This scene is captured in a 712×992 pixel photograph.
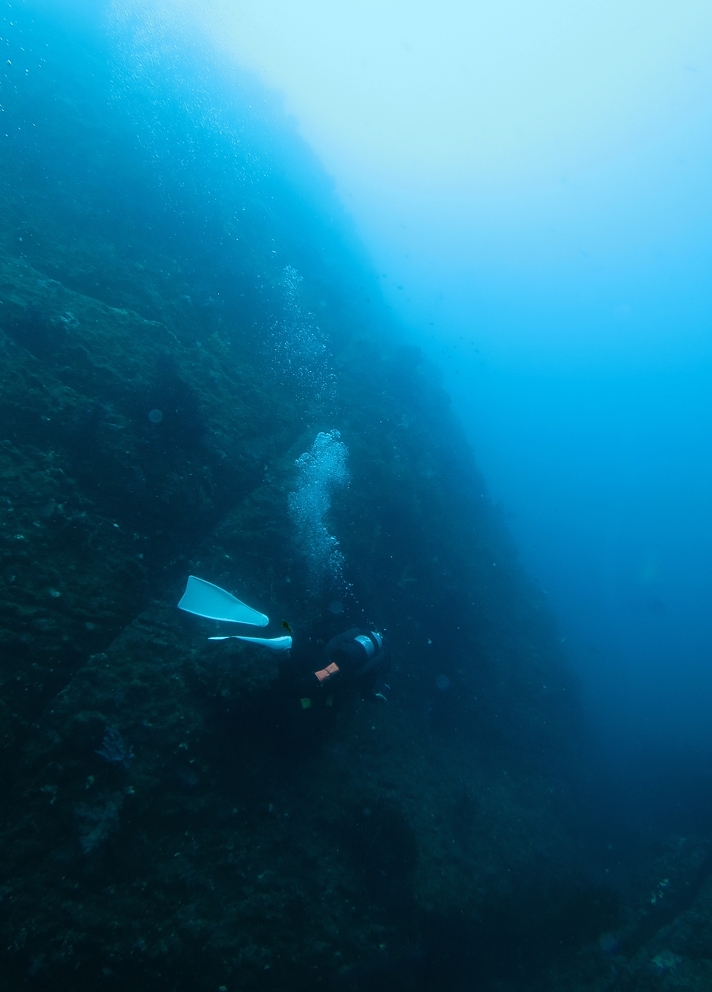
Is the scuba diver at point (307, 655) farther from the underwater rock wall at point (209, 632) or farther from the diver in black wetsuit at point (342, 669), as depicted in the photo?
the underwater rock wall at point (209, 632)

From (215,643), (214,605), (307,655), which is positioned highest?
(307,655)

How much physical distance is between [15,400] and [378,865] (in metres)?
7.71

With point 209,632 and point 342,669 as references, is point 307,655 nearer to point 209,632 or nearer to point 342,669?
point 342,669

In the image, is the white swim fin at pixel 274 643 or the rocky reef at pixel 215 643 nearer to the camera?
the rocky reef at pixel 215 643

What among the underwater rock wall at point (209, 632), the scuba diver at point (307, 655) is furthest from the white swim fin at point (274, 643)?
the underwater rock wall at point (209, 632)

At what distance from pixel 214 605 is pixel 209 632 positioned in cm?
58

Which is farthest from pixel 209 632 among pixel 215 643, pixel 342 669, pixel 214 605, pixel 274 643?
pixel 342 669

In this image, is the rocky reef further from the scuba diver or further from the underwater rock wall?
the scuba diver

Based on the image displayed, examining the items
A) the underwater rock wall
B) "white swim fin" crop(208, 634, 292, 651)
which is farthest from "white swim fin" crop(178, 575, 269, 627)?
the underwater rock wall

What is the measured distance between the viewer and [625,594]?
6781 centimetres

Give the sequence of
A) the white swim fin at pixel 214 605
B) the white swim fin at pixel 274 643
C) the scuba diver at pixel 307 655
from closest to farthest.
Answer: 1. the white swim fin at pixel 274 643
2. the scuba diver at pixel 307 655
3. the white swim fin at pixel 214 605

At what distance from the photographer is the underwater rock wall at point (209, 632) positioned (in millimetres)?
3883

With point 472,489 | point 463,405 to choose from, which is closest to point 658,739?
point 472,489

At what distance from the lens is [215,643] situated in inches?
209
